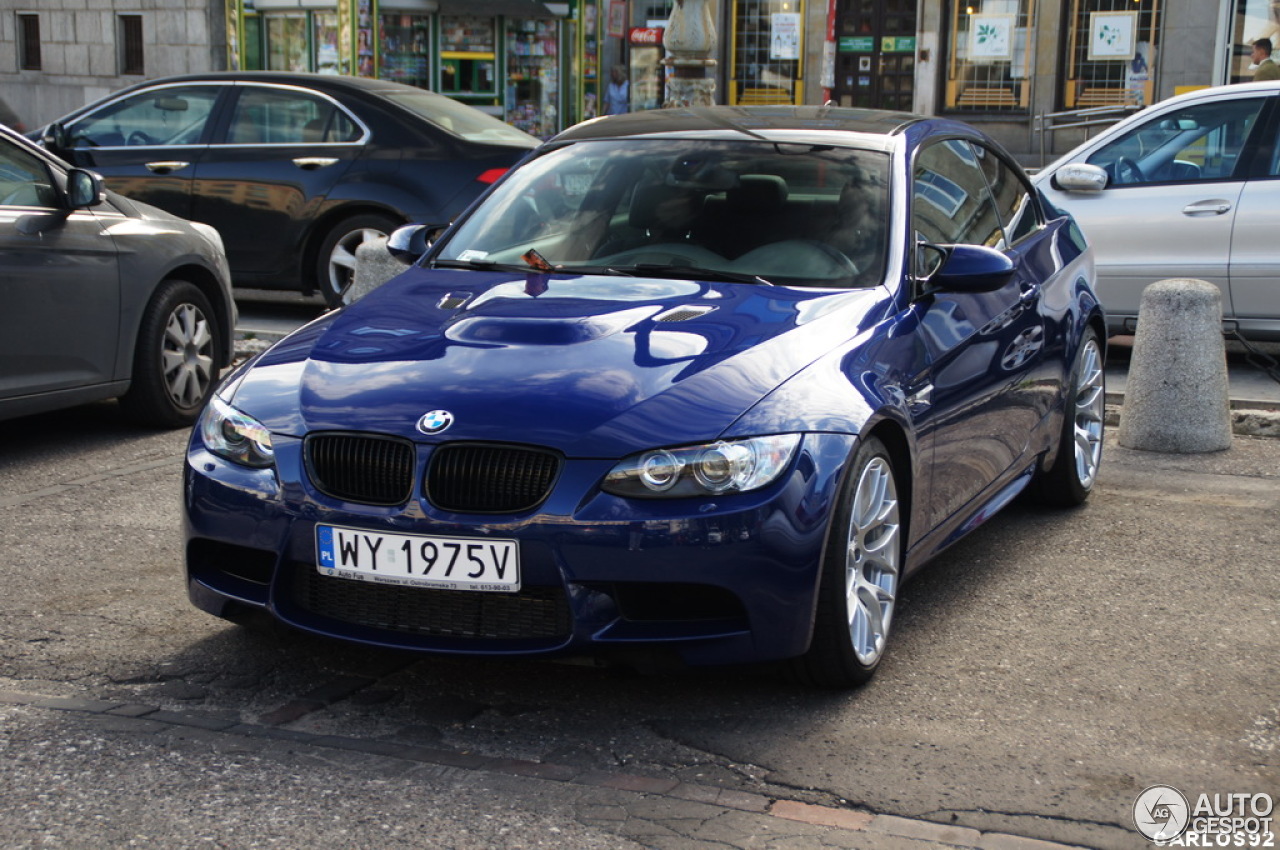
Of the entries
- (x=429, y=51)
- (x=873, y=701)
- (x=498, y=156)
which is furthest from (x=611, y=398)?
(x=429, y=51)

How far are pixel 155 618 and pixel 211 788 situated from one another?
1371mm

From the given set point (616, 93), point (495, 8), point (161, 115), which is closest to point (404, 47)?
point (495, 8)

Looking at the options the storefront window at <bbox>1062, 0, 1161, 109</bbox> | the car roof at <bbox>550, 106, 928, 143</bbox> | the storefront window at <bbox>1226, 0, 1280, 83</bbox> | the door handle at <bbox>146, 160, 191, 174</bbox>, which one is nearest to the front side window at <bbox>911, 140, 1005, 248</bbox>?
the car roof at <bbox>550, 106, 928, 143</bbox>

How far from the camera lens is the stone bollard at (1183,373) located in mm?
7434

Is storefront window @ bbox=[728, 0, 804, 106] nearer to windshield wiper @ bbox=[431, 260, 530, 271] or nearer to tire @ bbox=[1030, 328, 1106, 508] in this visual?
tire @ bbox=[1030, 328, 1106, 508]

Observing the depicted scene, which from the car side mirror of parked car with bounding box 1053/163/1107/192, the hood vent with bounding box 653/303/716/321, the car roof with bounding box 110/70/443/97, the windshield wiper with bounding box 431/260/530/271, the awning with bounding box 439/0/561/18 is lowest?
the hood vent with bounding box 653/303/716/321

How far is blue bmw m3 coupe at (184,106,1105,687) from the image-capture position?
377 centimetres

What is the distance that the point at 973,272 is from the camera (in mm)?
4773

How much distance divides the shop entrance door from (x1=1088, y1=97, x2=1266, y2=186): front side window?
16625 mm

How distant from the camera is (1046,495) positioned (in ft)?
20.6

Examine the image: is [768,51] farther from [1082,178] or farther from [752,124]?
[752,124]

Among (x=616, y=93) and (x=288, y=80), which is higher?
(x=288, y=80)

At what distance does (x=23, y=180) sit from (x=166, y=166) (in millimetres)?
4196

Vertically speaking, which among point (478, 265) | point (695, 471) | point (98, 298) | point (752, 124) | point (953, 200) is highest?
point (752, 124)
